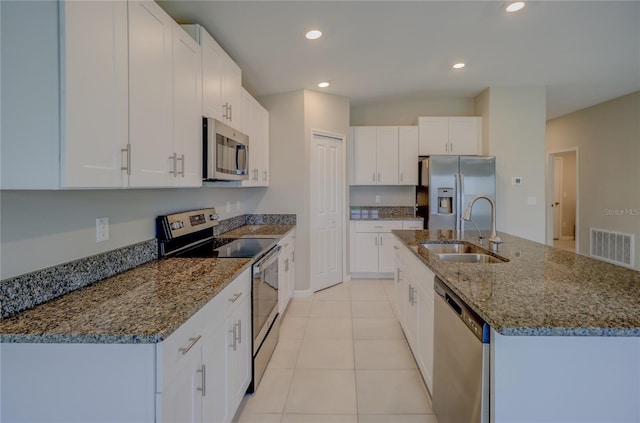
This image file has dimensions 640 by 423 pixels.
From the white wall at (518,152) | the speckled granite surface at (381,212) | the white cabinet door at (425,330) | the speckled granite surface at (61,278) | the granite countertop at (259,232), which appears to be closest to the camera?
the speckled granite surface at (61,278)

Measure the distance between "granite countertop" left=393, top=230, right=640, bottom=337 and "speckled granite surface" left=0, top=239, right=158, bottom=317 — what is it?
5.44 ft

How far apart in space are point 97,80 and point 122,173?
0.36 meters

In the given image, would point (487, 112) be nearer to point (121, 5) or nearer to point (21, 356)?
point (121, 5)

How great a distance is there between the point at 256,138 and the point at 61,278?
2404mm

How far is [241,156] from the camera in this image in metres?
2.67

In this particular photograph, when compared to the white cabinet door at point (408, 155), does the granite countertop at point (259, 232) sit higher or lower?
lower

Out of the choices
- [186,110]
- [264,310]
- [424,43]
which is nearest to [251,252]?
[264,310]

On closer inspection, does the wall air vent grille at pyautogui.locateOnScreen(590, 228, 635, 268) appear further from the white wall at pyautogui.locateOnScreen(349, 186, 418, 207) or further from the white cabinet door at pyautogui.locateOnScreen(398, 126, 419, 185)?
the white cabinet door at pyautogui.locateOnScreen(398, 126, 419, 185)

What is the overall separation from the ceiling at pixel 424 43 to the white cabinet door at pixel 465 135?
0.46m

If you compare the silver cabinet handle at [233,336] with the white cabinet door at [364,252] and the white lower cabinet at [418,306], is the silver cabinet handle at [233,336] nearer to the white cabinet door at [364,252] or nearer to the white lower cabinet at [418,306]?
the white lower cabinet at [418,306]

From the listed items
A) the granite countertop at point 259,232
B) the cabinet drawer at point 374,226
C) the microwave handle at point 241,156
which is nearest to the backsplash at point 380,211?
the cabinet drawer at point 374,226

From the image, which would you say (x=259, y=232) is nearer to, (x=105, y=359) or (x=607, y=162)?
(x=105, y=359)

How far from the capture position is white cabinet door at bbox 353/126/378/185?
4.75 m

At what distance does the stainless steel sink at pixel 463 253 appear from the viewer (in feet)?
7.10
